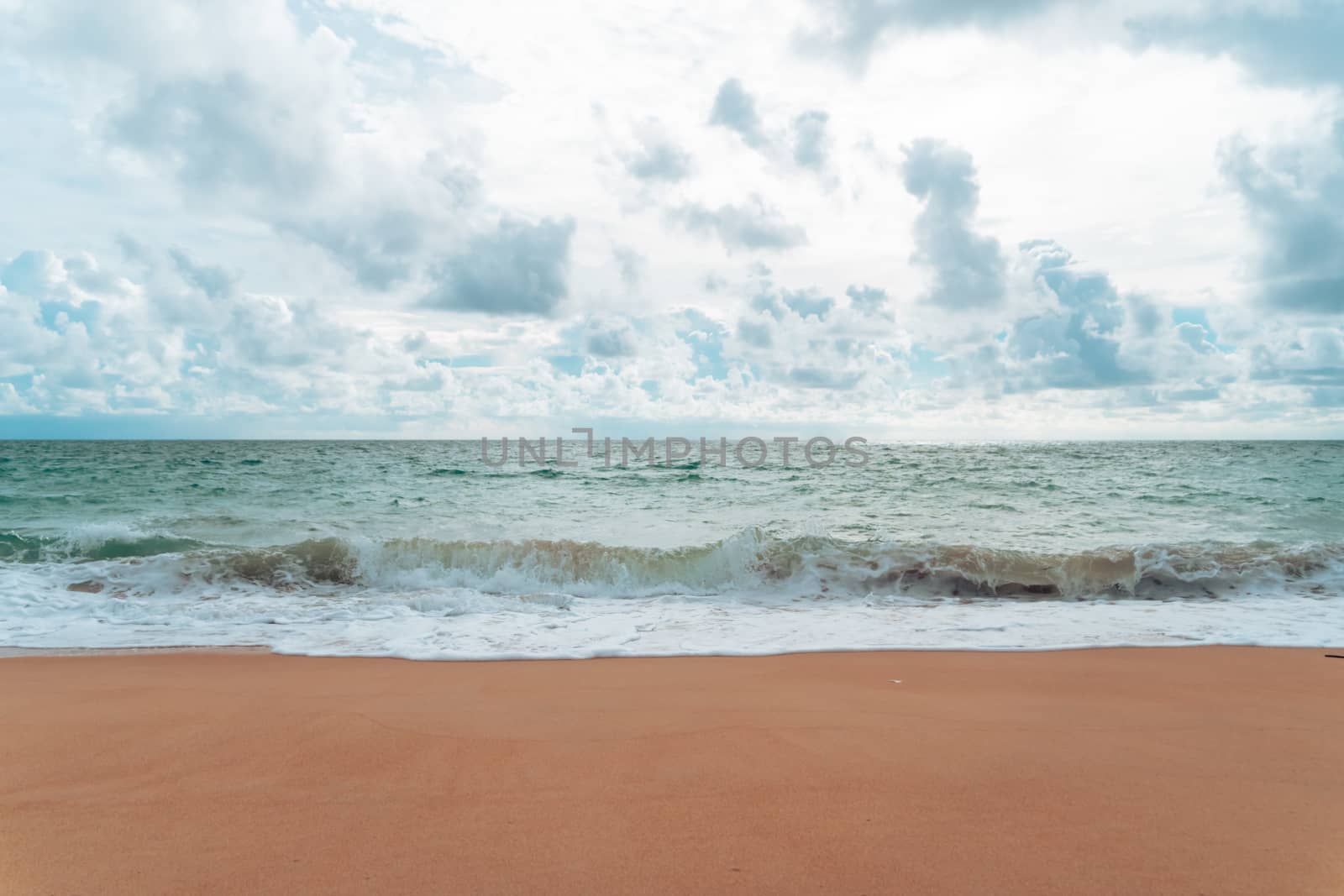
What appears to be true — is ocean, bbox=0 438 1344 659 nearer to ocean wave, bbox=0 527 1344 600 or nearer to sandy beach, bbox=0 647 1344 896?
ocean wave, bbox=0 527 1344 600

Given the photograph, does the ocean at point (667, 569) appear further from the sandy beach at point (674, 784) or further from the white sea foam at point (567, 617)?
the sandy beach at point (674, 784)

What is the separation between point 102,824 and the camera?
9.49ft

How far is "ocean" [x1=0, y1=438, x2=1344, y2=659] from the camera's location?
23.5ft

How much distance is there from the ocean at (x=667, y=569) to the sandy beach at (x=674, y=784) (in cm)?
175

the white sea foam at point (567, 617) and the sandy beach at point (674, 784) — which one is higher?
the sandy beach at point (674, 784)

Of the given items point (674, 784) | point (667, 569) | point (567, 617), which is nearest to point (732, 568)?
point (667, 569)

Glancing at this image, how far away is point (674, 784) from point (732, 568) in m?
7.60

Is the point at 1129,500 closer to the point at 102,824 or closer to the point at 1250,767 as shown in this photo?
the point at 1250,767

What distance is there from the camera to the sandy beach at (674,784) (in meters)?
2.52

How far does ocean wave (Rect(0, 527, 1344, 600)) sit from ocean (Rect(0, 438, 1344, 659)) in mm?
37

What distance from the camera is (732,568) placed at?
35.2 ft

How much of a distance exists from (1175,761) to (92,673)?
7235mm

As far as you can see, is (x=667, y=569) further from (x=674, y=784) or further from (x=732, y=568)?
(x=674, y=784)

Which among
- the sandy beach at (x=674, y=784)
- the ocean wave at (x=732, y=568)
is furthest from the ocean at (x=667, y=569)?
the sandy beach at (x=674, y=784)
